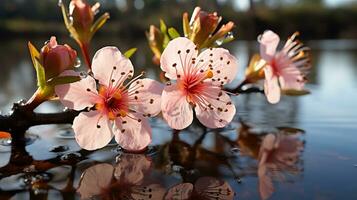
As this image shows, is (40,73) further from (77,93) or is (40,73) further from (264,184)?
(264,184)

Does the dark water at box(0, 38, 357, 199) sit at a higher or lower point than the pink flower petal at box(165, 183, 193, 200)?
higher

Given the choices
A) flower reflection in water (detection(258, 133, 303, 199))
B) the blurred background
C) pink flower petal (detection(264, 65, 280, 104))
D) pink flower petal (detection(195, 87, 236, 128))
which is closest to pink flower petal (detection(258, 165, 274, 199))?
flower reflection in water (detection(258, 133, 303, 199))

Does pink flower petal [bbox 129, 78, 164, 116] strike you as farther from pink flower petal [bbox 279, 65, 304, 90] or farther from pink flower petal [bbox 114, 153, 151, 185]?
pink flower petal [bbox 279, 65, 304, 90]

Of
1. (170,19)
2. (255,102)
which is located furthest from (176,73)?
(170,19)

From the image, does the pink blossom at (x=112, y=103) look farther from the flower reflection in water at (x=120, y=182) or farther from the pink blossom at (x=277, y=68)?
the pink blossom at (x=277, y=68)

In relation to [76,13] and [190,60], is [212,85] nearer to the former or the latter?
[190,60]

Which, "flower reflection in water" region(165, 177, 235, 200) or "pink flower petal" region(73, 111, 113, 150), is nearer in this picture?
"flower reflection in water" region(165, 177, 235, 200)
